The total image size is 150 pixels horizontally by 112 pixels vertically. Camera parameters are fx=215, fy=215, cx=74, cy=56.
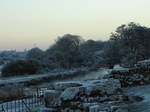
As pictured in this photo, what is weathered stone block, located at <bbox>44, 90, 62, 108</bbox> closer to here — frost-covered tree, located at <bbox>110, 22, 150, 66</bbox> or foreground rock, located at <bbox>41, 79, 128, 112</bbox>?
foreground rock, located at <bbox>41, 79, 128, 112</bbox>

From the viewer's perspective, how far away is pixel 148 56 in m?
32.2

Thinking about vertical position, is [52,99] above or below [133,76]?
below

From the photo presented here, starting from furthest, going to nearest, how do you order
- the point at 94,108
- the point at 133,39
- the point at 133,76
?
the point at 133,39 → the point at 133,76 → the point at 94,108

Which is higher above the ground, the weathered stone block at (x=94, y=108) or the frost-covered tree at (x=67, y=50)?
the frost-covered tree at (x=67, y=50)

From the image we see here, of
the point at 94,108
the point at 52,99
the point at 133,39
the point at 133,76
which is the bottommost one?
the point at 94,108

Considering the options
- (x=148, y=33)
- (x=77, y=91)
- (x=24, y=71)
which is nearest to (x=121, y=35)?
(x=148, y=33)

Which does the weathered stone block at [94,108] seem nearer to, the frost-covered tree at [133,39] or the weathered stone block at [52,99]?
the weathered stone block at [52,99]

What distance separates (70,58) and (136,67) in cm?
4248

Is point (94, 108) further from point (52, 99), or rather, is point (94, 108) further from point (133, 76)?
point (133, 76)

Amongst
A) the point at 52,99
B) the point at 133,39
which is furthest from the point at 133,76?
the point at 133,39

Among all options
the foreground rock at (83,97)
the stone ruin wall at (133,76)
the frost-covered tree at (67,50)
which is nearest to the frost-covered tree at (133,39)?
the frost-covered tree at (67,50)

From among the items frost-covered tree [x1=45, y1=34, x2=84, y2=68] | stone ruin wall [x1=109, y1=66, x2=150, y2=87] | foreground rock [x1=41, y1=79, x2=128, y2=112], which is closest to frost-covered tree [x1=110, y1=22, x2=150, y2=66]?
frost-covered tree [x1=45, y1=34, x2=84, y2=68]

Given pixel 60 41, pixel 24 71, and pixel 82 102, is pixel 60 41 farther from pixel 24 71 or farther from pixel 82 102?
pixel 82 102

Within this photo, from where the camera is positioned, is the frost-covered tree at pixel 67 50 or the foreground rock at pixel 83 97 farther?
the frost-covered tree at pixel 67 50
